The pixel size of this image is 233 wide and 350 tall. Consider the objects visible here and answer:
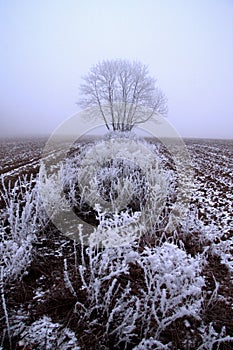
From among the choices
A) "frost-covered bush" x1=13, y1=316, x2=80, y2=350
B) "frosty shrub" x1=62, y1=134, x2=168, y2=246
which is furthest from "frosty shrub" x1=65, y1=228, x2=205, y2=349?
"frosty shrub" x1=62, y1=134, x2=168, y2=246

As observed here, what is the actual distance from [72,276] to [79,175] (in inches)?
108

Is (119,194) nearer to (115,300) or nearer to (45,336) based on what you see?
(115,300)

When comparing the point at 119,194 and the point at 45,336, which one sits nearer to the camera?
the point at 45,336

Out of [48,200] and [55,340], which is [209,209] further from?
[55,340]

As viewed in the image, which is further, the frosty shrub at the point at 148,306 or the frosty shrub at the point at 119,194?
the frosty shrub at the point at 119,194

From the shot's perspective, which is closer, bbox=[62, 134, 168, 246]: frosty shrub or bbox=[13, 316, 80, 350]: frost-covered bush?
bbox=[13, 316, 80, 350]: frost-covered bush

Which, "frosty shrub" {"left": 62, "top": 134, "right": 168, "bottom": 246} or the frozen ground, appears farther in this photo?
"frosty shrub" {"left": 62, "top": 134, "right": 168, "bottom": 246}

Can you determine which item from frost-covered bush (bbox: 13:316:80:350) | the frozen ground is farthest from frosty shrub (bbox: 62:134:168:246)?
frost-covered bush (bbox: 13:316:80:350)

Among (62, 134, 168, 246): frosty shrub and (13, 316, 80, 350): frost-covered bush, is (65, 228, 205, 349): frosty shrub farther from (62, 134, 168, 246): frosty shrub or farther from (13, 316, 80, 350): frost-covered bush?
(62, 134, 168, 246): frosty shrub

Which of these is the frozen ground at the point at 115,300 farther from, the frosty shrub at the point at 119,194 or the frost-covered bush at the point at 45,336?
the frosty shrub at the point at 119,194

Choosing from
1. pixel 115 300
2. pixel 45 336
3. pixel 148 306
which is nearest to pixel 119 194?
pixel 115 300

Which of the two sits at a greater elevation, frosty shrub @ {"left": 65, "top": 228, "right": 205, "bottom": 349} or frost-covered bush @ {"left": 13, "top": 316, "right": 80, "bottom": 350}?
frosty shrub @ {"left": 65, "top": 228, "right": 205, "bottom": 349}

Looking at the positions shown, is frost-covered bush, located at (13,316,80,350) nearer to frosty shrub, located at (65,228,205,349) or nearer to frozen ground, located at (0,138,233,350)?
frozen ground, located at (0,138,233,350)

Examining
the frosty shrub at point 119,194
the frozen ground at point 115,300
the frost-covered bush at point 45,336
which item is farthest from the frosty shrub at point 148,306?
the frosty shrub at point 119,194
